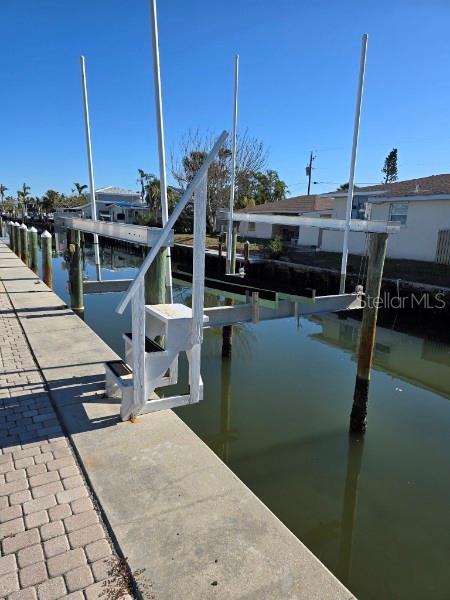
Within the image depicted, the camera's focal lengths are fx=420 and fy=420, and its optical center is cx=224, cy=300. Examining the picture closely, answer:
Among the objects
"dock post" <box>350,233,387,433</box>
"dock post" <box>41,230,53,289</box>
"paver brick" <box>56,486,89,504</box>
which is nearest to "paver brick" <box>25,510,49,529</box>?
"paver brick" <box>56,486,89,504</box>

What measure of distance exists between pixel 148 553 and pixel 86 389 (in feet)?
8.22

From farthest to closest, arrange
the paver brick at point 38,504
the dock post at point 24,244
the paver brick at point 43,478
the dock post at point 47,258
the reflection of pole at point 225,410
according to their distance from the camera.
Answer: the dock post at point 24,244 < the dock post at point 47,258 < the reflection of pole at point 225,410 < the paver brick at point 43,478 < the paver brick at point 38,504

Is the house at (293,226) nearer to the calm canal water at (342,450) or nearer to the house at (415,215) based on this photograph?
the house at (415,215)

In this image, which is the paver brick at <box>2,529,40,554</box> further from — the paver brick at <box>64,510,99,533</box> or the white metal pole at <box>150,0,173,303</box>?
the white metal pole at <box>150,0,173,303</box>

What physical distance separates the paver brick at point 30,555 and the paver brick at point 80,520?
0.66 feet

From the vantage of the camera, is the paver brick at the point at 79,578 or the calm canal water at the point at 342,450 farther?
the calm canal water at the point at 342,450

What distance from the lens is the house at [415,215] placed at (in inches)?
712

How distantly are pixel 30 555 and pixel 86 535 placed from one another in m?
0.32

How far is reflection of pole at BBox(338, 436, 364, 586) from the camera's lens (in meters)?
4.13

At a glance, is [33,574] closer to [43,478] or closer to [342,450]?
[43,478]

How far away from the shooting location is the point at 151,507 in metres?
2.91

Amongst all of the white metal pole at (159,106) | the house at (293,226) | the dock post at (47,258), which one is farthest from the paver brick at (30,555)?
the house at (293,226)

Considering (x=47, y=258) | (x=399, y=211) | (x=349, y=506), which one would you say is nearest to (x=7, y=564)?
(x=349, y=506)

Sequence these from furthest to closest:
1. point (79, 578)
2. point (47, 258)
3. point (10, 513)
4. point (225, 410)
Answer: point (47, 258)
point (225, 410)
point (10, 513)
point (79, 578)
